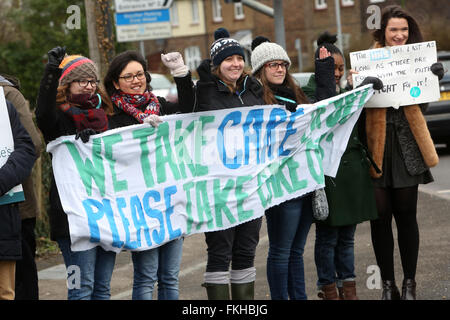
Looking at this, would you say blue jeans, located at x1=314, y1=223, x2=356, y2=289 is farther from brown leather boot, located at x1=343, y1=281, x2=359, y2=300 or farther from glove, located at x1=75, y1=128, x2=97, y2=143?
glove, located at x1=75, y1=128, x2=97, y2=143

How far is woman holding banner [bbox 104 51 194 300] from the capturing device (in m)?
5.46

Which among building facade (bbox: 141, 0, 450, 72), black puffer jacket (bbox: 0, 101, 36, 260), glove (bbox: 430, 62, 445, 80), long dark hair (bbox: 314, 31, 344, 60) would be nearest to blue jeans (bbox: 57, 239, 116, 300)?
black puffer jacket (bbox: 0, 101, 36, 260)

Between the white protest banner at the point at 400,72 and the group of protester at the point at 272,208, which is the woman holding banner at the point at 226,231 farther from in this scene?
the white protest banner at the point at 400,72

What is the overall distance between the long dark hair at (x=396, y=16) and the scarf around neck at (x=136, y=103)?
188cm

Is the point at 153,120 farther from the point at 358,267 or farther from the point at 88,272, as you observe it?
the point at 358,267

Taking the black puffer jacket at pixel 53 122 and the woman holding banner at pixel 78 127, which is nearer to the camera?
the black puffer jacket at pixel 53 122

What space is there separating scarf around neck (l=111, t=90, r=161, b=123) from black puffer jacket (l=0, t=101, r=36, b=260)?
649 mm

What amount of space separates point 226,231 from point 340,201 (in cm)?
102

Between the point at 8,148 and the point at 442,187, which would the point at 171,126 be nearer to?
the point at 8,148

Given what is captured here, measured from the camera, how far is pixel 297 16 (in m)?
59.7

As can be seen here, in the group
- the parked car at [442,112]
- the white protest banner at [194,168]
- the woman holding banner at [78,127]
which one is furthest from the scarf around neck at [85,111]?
the parked car at [442,112]

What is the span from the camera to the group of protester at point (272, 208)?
525 centimetres
